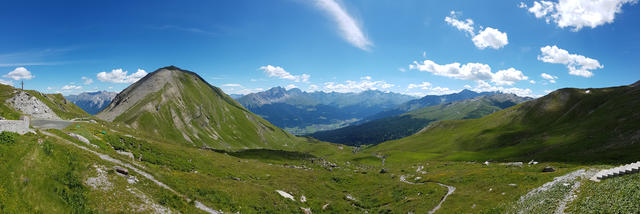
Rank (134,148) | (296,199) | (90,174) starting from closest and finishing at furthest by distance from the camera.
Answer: (90,174) → (296,199) → (134,148)

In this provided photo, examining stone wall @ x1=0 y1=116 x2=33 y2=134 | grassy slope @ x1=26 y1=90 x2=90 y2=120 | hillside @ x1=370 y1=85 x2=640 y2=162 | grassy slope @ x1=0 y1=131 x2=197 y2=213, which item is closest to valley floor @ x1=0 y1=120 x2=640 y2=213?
grassy slope @ x1=0 y1=131 x2=197 y2=213

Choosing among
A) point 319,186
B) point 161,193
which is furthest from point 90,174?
point 319,186

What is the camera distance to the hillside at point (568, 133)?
9356 cm

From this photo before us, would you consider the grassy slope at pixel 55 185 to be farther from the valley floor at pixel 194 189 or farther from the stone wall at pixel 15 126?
the stone wall at pixel 15 126

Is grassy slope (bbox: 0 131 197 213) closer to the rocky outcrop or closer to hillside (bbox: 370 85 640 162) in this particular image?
hillside (bbox: 370 85 640 162)

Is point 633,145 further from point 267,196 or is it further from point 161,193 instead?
point 161,193

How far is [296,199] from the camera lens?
44.3m

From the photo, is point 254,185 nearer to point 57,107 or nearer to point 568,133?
point 568,133

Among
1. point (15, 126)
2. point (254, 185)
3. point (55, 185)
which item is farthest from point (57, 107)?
point (55, 185)

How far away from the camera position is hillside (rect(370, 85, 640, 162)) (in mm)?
93562

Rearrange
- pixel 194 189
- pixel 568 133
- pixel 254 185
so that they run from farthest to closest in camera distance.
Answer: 1. pixel 568 133
2. pixel 254 185
3. pixel 194 189

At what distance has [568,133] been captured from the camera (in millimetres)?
128500

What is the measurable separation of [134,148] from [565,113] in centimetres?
22706

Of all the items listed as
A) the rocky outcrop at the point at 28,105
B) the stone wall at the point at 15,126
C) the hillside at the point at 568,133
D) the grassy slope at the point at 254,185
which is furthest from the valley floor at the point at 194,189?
the rocky outcrop at the point at 28,105
